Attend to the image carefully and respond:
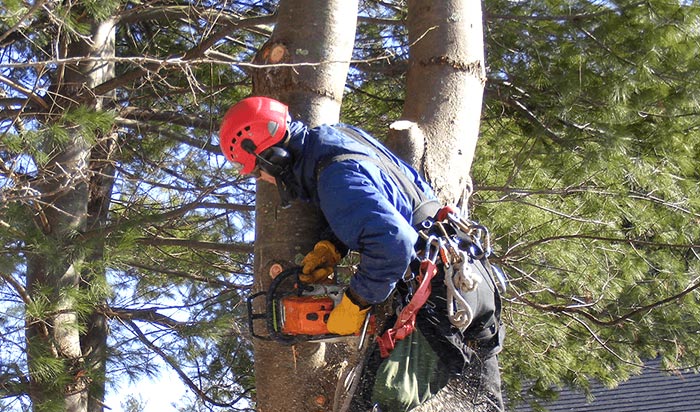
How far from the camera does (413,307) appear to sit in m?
2.88

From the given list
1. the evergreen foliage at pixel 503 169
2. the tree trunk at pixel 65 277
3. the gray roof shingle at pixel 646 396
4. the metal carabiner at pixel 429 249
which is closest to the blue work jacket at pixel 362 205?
the metal carabiner at pixel 429 249

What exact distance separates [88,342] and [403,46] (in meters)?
3.12

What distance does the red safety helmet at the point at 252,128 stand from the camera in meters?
2.96

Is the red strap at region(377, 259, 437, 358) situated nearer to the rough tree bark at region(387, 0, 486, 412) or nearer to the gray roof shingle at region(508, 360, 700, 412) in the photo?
the rough tree bark at region(387, 0, 486, 412)

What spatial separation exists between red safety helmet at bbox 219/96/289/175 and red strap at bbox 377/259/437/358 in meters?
0.66

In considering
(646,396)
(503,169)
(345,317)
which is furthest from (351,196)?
(646,396)

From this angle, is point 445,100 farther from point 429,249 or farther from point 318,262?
point 318,262

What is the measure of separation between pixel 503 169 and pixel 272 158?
380 cm

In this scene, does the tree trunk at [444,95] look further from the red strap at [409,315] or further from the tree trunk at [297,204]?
the red strap at [409,315]

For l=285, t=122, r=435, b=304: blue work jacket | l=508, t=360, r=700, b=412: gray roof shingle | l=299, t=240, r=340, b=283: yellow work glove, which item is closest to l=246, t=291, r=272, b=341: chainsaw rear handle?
l=299, t=240, r=340, b=283: yellow work glove

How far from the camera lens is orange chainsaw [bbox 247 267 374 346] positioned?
291 cm

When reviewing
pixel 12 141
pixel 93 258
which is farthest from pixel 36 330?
pixel 12 141

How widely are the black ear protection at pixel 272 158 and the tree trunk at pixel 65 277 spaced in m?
1.16

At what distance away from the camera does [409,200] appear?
301cm
